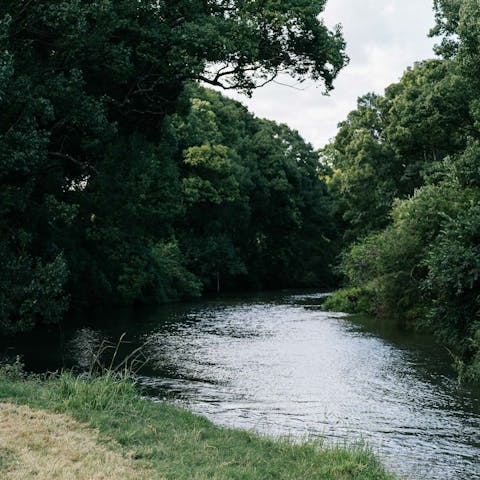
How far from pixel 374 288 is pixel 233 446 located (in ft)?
76.1

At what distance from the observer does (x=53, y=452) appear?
692 centimetres

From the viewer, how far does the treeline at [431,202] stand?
17625 mm

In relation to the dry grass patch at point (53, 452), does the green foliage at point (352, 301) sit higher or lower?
higher

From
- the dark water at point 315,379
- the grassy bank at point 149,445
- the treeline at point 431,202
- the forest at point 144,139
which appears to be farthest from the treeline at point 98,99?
the grassy bank at point 149,445

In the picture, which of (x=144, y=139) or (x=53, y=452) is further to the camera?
(x=144, y=139)

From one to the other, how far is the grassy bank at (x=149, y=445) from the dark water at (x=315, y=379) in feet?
5.78

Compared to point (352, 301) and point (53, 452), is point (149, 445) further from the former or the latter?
point (352, 301)

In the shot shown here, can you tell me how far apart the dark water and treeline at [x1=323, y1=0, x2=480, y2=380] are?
1.50 m

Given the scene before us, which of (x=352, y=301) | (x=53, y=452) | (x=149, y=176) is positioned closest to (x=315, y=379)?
(x=149, y=176)

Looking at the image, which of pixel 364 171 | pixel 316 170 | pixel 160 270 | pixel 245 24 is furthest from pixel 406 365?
pixel 316 170

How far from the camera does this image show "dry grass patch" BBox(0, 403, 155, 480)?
20.8 feet

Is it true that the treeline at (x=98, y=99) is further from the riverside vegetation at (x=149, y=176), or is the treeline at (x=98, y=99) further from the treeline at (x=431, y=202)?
the treeline at (x=431, y=202)

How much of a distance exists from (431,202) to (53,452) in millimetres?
19791

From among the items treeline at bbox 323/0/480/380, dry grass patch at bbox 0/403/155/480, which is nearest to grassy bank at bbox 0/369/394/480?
dry grass patch at bbox 0/403/155/480
